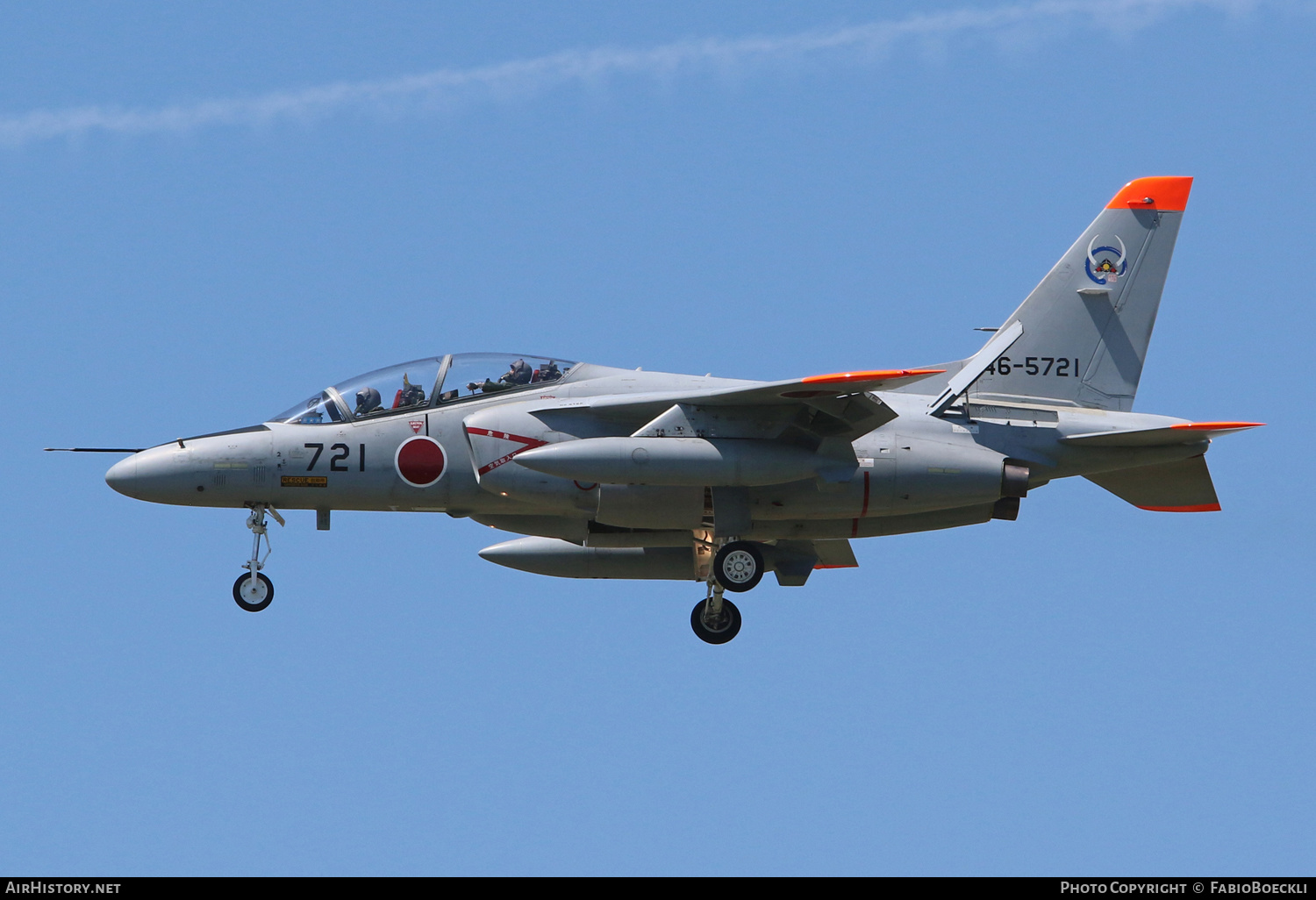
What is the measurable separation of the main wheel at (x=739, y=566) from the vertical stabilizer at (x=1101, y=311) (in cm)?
400

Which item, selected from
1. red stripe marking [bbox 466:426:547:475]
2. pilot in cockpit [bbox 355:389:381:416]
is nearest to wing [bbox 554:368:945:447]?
red stripe marking [bbox 466:426:547:475]

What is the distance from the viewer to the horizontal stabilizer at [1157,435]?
21219 millimetres

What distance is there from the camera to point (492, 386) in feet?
70.7

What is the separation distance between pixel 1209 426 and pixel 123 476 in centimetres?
1377

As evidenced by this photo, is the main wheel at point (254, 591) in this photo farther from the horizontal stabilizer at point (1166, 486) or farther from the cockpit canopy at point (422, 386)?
the horizontal stabilizer at point (1166, 486)

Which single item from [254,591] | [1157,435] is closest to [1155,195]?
[1157,435]

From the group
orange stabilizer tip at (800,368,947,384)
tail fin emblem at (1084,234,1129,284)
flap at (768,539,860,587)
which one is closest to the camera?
orange stabilizer tip at (800,368,947,384)

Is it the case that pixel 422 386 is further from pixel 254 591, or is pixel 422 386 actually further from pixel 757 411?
pixel 757 411

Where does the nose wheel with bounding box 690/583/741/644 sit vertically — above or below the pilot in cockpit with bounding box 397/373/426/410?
below

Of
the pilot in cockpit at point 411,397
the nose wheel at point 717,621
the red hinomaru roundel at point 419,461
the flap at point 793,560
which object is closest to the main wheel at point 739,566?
the nose wheel at point 717,621

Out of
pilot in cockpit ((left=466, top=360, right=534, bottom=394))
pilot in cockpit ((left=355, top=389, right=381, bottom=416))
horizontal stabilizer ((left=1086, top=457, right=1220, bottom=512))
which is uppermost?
pilot in cockpit ((left=466, top=360, right=534, bottom=394))

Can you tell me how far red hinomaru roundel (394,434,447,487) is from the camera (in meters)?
21.2

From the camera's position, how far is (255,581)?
70.6 ft

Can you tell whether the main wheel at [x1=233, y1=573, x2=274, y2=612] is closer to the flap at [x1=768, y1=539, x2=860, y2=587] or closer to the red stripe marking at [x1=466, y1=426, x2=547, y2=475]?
the red stripe marking at [x1=466, y1=426, x2=547, y2=475]
